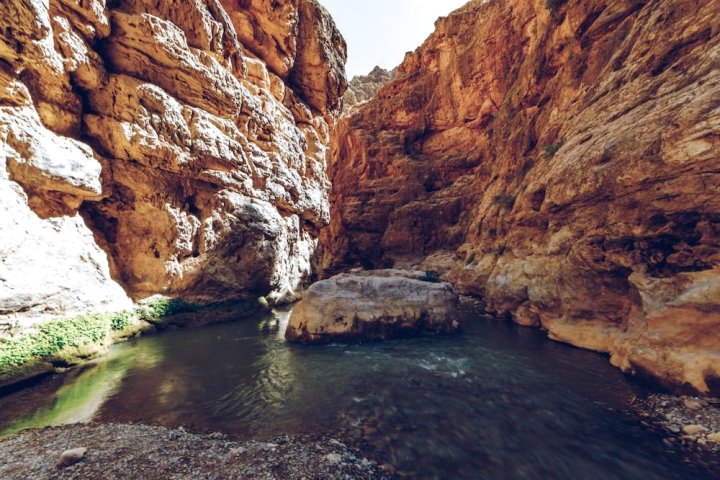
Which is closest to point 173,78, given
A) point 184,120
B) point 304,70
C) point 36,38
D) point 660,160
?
point 184,120

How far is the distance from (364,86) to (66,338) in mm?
96631

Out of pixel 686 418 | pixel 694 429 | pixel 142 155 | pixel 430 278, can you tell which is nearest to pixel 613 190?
pixel 686 418

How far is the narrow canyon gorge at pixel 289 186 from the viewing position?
29.3 ft

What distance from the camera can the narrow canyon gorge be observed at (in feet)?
29.3

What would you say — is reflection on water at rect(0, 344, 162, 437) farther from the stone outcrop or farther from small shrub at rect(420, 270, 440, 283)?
the stone outcrop

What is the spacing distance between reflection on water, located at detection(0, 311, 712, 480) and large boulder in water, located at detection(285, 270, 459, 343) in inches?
33.2

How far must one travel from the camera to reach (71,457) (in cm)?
555

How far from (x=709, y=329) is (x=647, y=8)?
635 inches

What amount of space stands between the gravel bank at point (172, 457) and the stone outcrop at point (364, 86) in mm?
82530

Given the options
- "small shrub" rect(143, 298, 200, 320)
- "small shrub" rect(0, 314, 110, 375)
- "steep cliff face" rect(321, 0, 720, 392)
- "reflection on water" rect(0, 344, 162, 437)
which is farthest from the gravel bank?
"small shrub" rect(143, 298, 200, 320)

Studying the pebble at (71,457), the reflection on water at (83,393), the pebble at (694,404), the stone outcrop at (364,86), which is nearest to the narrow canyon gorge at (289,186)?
the pebble at (694,404)

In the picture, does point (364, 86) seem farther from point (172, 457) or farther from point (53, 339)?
point (172, 457)

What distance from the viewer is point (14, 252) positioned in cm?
1147

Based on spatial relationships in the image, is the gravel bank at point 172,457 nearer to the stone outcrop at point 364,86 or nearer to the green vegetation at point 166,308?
the green vegetation at point 166,308
